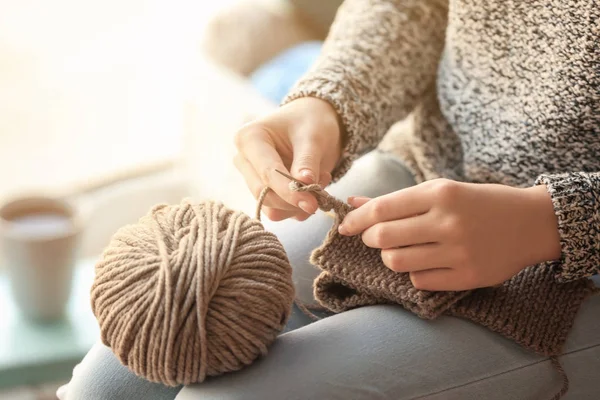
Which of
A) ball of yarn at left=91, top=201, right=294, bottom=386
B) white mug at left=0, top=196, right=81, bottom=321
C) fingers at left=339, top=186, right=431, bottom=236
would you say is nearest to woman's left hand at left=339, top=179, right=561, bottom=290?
fingers at left=339, top=186, right=431, bottom=236

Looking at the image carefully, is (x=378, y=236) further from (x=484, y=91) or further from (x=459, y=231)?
(x=484, y=91)

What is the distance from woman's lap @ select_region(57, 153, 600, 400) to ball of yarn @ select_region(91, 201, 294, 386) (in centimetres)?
3

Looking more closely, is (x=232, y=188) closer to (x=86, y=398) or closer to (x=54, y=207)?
(x=54, y=207)

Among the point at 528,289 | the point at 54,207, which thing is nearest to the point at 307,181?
the point at 528,289

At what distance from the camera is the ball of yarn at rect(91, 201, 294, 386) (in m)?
0.61

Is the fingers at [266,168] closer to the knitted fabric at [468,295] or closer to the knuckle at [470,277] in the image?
the knitted fabric at [468,295]

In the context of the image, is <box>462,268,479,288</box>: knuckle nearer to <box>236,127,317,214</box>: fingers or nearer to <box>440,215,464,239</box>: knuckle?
<box>440,215,464,239</box>: knuckle

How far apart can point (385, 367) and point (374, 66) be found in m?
0.40

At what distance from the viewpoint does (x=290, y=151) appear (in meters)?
0.81

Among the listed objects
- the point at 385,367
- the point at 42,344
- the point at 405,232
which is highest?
the point at 405,232

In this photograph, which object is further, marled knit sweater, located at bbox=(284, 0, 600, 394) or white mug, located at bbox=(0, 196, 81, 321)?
white mug, located at bbox=(0, 196, 81, 321)

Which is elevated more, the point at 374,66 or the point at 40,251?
the point at 374,66

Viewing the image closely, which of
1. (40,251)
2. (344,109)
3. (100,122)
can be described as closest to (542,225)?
(344,109)

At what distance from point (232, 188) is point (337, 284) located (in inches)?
31.0
